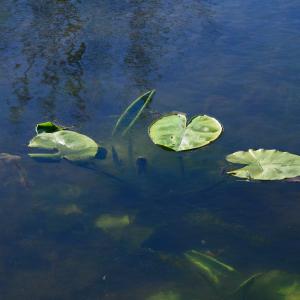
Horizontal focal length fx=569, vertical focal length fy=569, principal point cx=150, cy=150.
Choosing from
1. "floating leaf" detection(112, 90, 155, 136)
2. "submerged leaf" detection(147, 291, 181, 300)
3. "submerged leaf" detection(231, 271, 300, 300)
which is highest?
"floating leaf" detection(112, 90, 155, 136)

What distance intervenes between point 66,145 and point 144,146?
1.42 ft

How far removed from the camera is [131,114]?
3408 millimetres

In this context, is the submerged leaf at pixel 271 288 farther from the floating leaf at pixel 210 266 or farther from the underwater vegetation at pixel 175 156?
the floating leaf at pixel 210 266

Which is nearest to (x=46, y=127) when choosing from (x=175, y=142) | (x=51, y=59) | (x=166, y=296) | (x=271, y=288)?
(x=175, y=142)

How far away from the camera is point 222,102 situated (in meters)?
3.57

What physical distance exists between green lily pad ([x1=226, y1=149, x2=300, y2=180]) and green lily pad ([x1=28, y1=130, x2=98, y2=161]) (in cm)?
76

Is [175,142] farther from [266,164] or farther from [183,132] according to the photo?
[266,164]

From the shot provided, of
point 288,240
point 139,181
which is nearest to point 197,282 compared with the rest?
point 288,240

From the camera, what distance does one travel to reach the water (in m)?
2.46

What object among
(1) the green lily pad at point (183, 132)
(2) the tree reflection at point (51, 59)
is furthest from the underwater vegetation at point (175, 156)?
(2) the tree reflection at point (51, 59)

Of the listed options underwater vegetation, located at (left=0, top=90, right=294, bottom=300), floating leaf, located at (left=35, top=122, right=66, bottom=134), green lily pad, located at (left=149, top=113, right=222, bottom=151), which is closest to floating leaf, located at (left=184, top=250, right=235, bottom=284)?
underwater vegetation, located at (left=0, top=90, right=294, bottom=300)

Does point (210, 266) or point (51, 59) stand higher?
point (51, 59)

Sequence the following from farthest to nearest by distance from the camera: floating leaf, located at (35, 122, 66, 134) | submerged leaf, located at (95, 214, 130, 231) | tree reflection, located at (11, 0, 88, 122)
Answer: tree reflection, located at (11, 0, 88, 122), floating leaf, located at (35, 122, 66, 134), submerged leaf, located at (95, 214, 130, 231)

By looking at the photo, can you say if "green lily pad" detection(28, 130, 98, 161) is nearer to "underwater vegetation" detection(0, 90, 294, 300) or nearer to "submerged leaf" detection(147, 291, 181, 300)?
"underwater vegetation" detection(0, 90, 294, 300)
